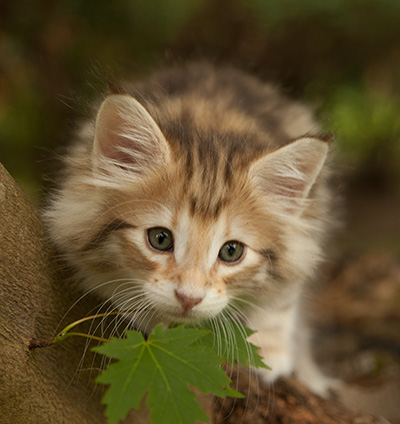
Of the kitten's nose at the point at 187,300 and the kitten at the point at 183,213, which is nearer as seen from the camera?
the kitten's nose at the point at 187,300

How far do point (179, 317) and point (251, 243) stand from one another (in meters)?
0.40

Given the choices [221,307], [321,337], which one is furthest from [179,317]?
[321,337]

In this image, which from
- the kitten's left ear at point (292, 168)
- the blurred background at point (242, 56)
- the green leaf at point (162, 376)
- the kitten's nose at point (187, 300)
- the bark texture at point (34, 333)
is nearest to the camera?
the green leaf at point (162, 376)

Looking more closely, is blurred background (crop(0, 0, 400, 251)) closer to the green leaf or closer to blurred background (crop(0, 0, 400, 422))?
blurred background (crop(0, 0, 400, 422))

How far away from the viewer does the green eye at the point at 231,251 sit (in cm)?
196

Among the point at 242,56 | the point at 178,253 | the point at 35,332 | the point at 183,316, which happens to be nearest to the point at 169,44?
the point at 242,56

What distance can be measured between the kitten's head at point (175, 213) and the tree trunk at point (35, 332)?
186 millimetres

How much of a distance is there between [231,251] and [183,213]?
25cm

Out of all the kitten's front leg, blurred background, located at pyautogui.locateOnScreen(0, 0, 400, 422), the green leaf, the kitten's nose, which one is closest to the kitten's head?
the kitten's nose

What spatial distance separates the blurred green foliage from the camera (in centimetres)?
467

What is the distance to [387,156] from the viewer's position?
716 cm

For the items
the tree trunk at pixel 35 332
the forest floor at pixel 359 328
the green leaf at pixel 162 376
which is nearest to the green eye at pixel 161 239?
the tree trunk at pixel 35 332

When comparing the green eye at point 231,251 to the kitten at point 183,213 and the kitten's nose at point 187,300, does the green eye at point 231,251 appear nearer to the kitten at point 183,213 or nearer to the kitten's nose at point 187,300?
the kitten at point 183,213

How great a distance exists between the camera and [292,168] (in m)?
2.08
